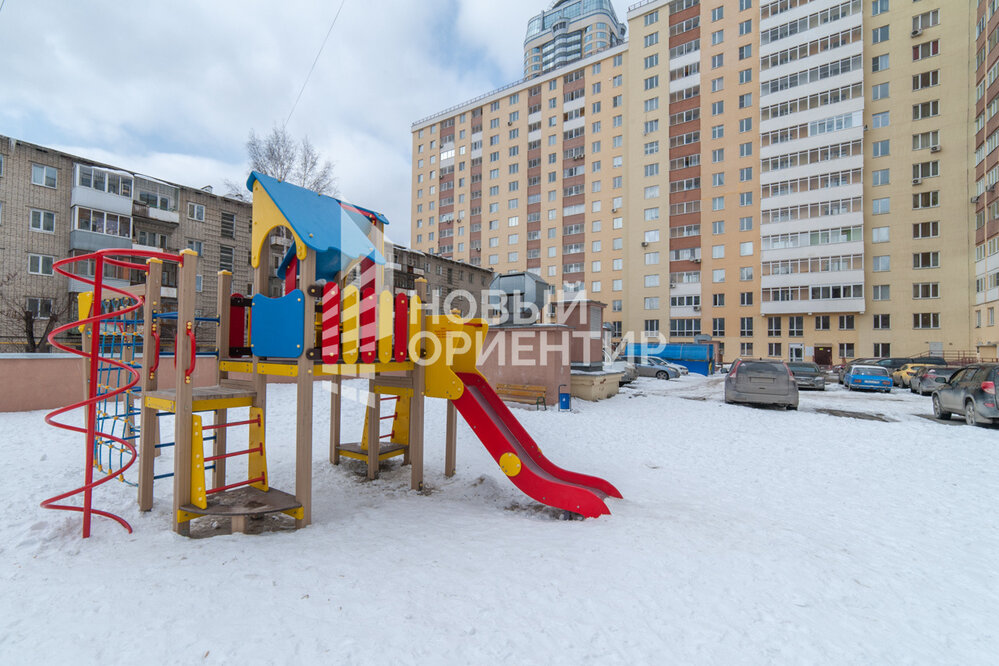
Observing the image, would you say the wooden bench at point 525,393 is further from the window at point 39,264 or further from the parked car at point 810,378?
the window at point 39,264

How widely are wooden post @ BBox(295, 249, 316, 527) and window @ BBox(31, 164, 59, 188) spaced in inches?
1177

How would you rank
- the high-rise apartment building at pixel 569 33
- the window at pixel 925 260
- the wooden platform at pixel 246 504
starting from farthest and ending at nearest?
the high-rise apartment building at pixel 569 33
the window at pixel 925 260
the wooden platform at pixel 246 504

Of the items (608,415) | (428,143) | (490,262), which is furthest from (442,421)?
(428,143)

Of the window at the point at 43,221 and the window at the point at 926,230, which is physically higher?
the window at the point at 926,230

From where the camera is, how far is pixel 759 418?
11.8 metres

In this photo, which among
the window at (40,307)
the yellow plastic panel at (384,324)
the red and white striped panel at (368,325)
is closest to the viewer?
the red and white striped panel at (368,325)

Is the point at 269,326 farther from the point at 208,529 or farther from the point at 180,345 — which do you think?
the point at 208,529

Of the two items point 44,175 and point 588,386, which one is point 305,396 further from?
point 44,175

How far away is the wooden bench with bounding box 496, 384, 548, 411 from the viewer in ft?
42.8

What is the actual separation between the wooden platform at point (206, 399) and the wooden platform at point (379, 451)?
2143mm

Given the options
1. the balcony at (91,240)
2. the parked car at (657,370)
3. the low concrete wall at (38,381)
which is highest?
the balcony at (91,240)

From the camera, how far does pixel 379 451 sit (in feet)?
21.9

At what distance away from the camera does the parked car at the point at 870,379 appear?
21688 millimetres

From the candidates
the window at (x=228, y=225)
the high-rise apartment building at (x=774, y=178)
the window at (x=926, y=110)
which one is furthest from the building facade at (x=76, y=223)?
the window at (x=926, y=110)
